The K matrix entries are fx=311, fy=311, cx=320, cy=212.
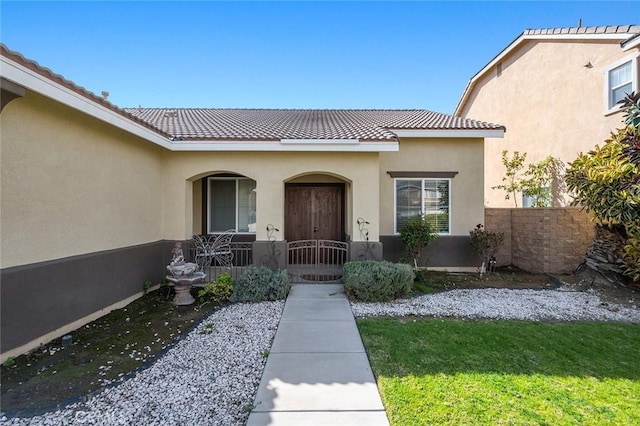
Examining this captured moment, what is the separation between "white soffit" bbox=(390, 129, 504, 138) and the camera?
1084 cm

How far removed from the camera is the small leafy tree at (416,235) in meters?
10.1

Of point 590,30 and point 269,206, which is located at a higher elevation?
point 590,30

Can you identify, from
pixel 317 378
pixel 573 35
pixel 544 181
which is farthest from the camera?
pixel 544 181

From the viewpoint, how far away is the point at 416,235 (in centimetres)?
1010

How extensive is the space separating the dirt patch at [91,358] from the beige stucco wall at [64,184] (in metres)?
1.55

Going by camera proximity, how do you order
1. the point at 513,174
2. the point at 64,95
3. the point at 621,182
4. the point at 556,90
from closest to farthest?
the point at 64,95
the point at 621,182
the point at 556,90
the point at 513,174

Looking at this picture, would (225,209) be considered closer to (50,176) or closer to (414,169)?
(50,176)

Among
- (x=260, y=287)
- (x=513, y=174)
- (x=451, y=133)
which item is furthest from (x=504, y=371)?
(x=513, y=174)

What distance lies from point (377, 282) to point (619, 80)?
11.8 m

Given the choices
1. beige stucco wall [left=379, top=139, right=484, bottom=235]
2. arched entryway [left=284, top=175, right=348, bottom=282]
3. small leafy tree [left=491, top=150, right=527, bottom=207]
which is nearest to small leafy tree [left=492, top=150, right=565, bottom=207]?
small leafy tree [left=491, top=150, right=527, bottom=207]

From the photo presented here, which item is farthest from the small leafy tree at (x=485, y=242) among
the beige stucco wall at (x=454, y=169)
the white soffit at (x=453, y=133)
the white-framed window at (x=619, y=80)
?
the white-framed window at (x=619, y=80)

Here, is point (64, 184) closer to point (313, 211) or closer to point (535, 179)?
point (313, 211)

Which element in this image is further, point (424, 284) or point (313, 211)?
point (313, 211)

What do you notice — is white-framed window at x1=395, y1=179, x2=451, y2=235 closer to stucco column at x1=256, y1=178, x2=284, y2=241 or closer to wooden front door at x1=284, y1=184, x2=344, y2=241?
wooden front door at x1=284, y1=184, x2=344, y2=241
